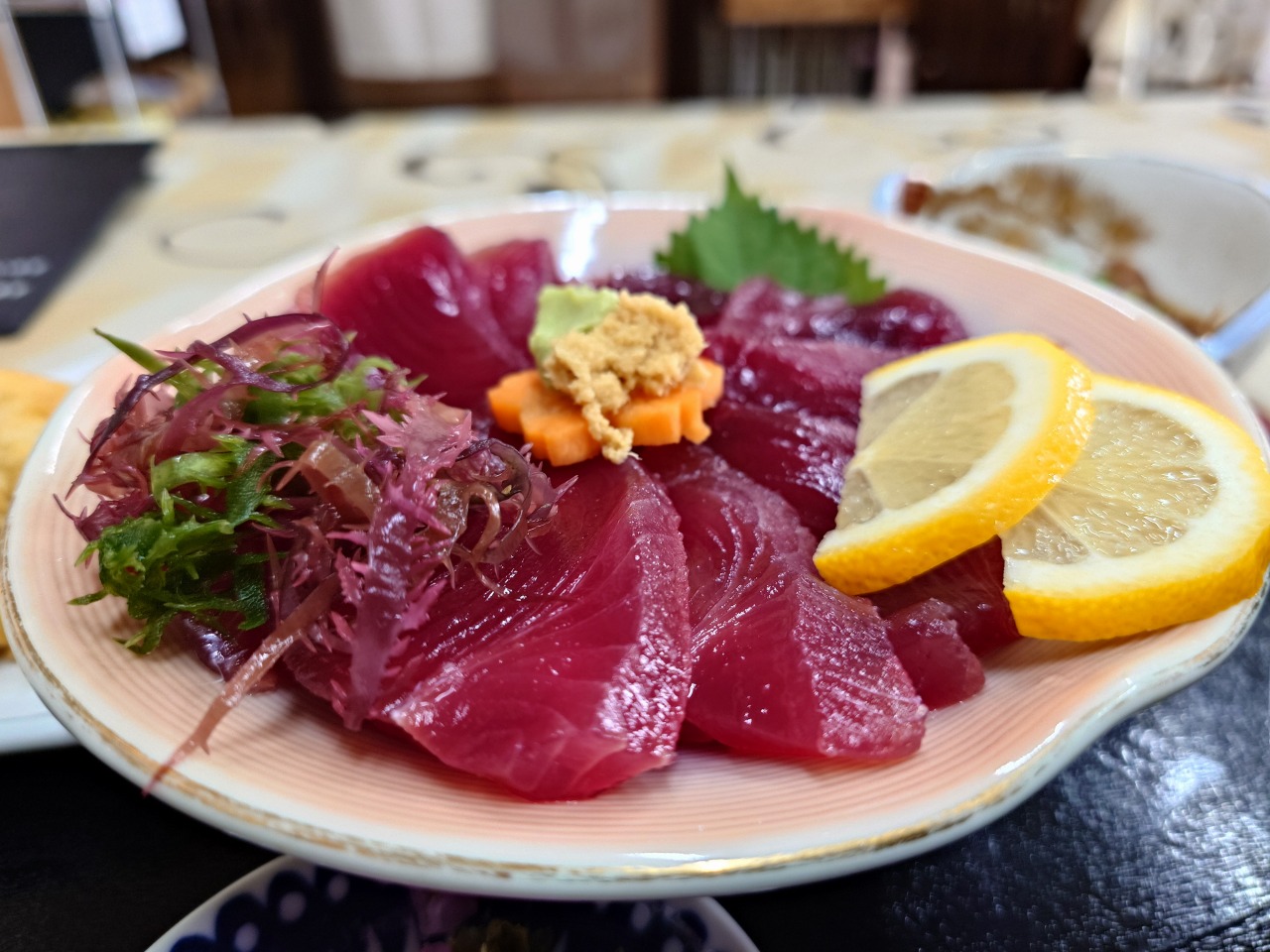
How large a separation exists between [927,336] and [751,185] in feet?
5.06

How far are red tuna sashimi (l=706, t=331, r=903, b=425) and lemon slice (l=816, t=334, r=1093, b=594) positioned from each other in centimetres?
10

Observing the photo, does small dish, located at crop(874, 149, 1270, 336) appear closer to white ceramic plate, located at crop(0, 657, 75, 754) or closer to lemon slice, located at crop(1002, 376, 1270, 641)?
lemon slice, located at crop(1002, 376, 1270, 641)

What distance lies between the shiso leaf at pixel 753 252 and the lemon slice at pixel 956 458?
54cm

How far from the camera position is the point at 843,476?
123 cm

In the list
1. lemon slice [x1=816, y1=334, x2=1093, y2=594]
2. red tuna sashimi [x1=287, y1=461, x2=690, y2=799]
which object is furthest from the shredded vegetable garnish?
lemon slice [x1=816, y1=334, x2=1093, y2=594]

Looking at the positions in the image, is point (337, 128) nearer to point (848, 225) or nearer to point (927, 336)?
point (848, 225)

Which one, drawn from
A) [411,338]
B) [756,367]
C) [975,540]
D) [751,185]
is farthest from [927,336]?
[751,185]

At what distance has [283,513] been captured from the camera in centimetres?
102

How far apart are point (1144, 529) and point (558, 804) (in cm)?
74

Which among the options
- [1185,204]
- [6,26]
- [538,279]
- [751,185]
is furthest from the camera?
[6,26]

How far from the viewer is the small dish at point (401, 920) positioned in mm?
972

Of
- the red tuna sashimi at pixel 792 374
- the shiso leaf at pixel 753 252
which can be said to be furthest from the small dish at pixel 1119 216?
the red tuna sashimi at pixel 792 374

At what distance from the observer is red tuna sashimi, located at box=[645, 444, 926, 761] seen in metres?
0.91

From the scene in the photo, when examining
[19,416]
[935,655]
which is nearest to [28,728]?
[19,416]
